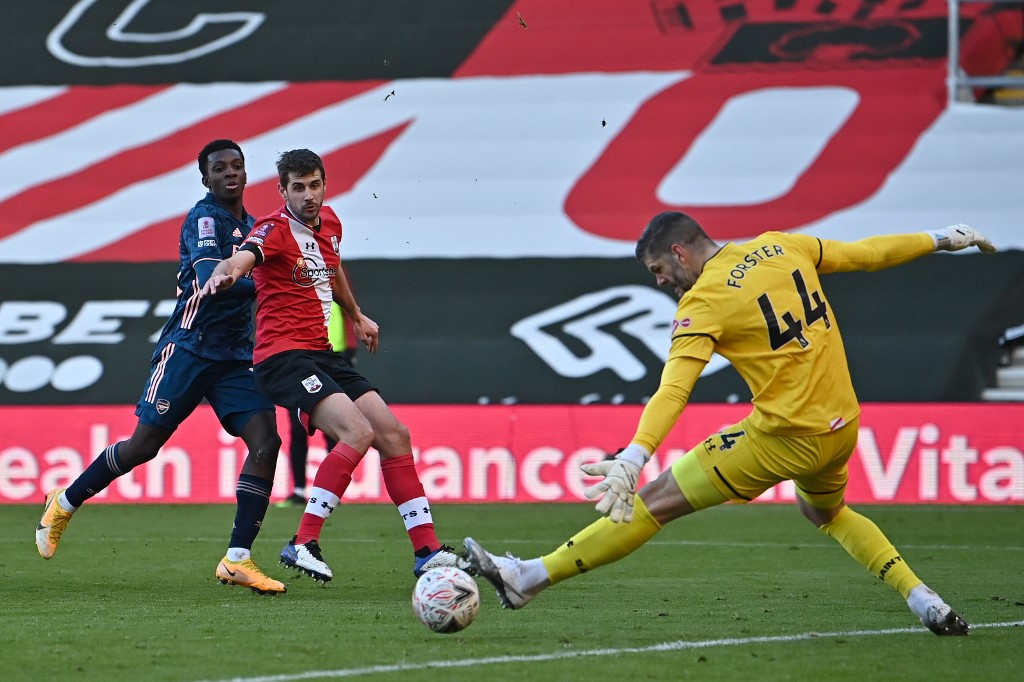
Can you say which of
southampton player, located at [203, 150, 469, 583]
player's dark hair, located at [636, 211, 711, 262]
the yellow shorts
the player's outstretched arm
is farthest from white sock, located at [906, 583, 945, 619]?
the player's outstretched arm

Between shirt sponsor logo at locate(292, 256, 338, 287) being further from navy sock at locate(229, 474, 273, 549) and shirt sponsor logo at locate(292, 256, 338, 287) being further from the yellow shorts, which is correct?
the yellow shorts

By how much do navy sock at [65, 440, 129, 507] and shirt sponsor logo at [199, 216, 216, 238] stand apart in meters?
1.25

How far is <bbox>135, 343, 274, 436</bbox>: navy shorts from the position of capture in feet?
24.6

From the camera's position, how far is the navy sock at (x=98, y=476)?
767cm

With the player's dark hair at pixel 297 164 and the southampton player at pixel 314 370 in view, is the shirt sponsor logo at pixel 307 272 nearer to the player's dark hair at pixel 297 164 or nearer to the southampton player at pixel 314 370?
the southampton player at pixel 314 370

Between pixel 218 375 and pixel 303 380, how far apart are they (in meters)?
0.71

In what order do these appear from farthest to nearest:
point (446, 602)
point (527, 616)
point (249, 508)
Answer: point (249, 508), point (527, 616), point (446, 602)

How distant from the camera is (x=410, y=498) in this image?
23.7ft

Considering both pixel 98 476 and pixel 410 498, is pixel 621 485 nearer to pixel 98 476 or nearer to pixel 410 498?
pixel 410 498

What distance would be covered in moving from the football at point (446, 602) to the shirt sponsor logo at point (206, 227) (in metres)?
2.35

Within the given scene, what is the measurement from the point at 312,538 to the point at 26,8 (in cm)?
1480

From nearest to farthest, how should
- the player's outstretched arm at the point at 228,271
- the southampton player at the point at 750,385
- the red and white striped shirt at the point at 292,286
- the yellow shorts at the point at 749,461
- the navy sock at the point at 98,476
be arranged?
the southampton player at the point at 750,385 → the yellow shorts at the point at 749,461 → the player's outstretched arm at the point at 228,271 → the red and white striped shirt at the point at 292,286 → the navy sock at the point at 98,476

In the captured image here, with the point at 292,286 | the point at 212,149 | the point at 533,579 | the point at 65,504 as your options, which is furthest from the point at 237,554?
the point at 533,579

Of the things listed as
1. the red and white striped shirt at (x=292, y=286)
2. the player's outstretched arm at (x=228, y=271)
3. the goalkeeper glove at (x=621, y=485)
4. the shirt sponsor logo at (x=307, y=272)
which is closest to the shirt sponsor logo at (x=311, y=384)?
the red and white striped shirt at (x=292, y=286)
